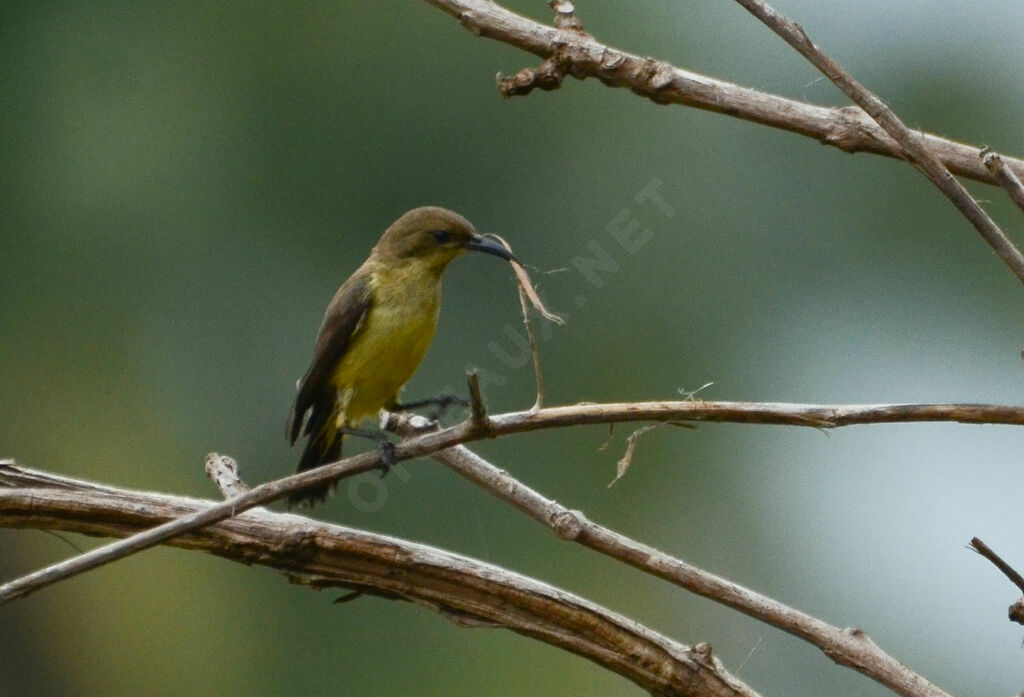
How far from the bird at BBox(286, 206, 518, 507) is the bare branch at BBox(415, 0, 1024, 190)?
4.56 feet

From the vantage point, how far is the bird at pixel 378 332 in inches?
155

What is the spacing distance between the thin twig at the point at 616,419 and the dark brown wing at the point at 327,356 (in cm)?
166

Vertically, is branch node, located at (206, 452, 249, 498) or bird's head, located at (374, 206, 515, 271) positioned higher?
bird's head, located at (374, 206, 515, 271)

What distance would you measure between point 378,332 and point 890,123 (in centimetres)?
207

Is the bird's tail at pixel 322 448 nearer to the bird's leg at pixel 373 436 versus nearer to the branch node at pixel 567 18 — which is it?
the bird's leg at pixel 373 436

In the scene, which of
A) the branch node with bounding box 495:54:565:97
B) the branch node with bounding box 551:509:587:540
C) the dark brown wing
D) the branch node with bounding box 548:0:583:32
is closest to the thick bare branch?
the branch node with bounding box 551:509:587:540

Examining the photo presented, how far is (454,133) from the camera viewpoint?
9875 millimetres

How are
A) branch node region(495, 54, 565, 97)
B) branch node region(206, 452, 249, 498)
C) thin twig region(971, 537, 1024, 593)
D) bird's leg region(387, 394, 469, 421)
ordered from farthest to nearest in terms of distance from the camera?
bird's leg region(387, 394, 469, 421) < branch node region(206, 452, 249, 498) < branch node region(495, 54, 565, 97) < thin twig region(971, 537, 1024, 593)

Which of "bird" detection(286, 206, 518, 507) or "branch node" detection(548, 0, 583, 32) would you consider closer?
"branch node" detection(548, 0, 583, 32)

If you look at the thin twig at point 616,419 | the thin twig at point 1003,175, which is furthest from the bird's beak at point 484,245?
the thin twig at point 1003,175

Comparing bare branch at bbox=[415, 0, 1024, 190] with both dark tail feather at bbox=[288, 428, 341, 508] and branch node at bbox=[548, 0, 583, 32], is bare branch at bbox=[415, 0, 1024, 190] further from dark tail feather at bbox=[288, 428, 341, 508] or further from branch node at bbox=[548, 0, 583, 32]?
dark tail feather at bbox=[288, 428, 341, 508]

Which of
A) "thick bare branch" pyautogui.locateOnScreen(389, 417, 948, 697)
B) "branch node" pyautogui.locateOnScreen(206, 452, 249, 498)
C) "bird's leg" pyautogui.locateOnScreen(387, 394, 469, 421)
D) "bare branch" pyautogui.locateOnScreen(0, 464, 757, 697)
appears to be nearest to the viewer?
"thick bare branch" pyautogui.locateOnScreen(389, 417, 948, 697)

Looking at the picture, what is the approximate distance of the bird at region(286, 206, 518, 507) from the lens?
3.95 metres

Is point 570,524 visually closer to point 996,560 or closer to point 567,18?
point 996,560
